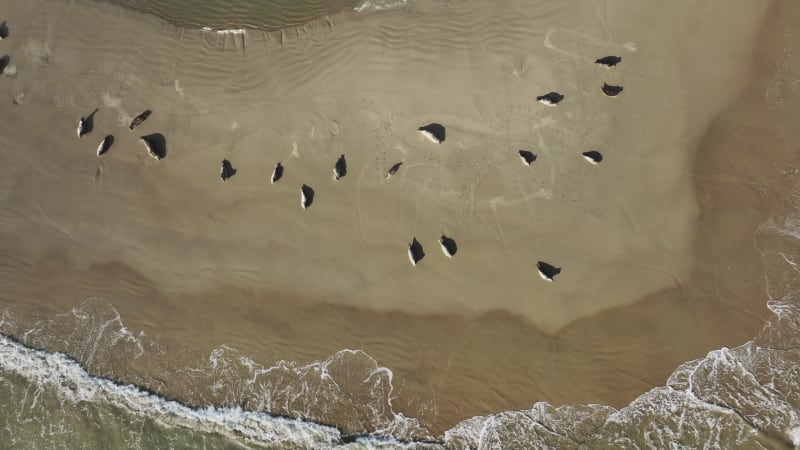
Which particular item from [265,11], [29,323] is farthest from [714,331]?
[29,323]

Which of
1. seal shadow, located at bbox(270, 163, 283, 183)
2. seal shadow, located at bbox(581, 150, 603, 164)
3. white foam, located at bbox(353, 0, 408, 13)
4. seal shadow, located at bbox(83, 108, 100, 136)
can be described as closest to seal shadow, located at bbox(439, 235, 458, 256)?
seal shadow, located at bbox(581, 150, 603, 164)

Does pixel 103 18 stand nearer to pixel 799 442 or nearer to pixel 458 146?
pixel 458 146

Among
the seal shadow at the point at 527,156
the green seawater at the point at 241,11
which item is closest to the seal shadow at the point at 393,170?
the seal shadow at the point at 527,156

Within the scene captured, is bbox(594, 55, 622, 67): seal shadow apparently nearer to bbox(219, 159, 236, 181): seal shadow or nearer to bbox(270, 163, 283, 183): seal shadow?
bbox(270, 163, 283, 183): seal shadow

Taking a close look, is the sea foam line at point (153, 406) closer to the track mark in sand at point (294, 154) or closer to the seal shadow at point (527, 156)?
the track mark in sand at point (294, 154)

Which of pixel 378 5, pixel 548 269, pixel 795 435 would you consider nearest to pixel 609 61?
pixel 548 269

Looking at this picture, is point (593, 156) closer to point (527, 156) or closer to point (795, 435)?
point (527, 156)
